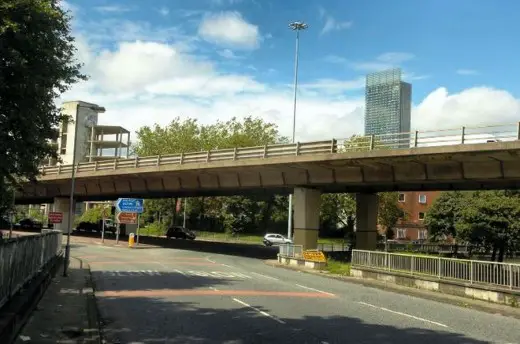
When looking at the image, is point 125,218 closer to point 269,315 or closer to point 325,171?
point 325,171

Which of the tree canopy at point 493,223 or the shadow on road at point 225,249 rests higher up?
the tree canopy at point 493,223

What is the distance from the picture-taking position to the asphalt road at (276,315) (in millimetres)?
10523

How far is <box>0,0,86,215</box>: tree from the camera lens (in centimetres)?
1118

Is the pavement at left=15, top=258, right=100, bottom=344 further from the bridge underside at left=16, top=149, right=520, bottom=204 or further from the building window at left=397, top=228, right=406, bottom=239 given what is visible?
the building window at left=397, top=228, right=406, bottom=239

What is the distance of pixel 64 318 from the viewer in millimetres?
12172

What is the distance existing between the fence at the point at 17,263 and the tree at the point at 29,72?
1728 mm

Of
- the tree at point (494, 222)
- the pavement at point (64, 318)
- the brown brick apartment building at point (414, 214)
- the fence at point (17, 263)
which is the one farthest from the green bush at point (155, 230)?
the fence at point (17, 263)

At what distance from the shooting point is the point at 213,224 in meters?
95.8

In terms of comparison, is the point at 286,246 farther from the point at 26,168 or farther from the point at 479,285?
the point at 26,168

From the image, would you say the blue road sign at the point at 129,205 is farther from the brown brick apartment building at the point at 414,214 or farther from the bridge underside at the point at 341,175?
the brown brick apartment building at the point at 414,214

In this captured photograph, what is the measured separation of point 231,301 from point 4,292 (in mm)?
6676

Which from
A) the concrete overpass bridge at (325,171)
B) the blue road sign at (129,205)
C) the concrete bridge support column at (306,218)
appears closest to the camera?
the concrete overpass bridge at (325,171)

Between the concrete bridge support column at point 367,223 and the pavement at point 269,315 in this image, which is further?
the concrete bridge support column at point 367,223

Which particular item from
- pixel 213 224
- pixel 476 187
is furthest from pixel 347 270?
pixel 213 224
